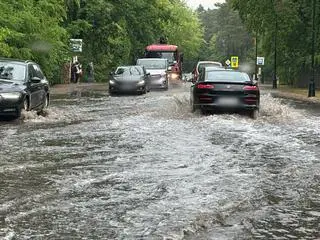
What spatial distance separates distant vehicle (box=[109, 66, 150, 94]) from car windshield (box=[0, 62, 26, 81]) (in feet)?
38.6

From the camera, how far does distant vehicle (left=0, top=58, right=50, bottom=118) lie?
1439 cm

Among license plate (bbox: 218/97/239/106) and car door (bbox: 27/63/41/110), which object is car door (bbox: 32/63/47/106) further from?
license plate (bbox: 218/97/239/106)

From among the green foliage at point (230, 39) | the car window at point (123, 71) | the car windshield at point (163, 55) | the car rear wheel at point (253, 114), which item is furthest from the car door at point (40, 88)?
the green foliage at point (230, 39)

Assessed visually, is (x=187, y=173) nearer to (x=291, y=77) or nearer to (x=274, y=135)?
(x=274, y=135)

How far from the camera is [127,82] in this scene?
2758 centimetres

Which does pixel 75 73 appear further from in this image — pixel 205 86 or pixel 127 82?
pixel 205 86

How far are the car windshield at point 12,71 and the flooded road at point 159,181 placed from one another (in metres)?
1.58

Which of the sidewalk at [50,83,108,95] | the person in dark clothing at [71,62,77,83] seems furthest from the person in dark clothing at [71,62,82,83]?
the sidewalk at [50,83,108,95]

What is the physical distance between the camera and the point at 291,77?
4616cm

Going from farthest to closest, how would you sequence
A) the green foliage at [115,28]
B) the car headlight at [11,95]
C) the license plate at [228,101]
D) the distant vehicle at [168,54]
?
the green foliage at [115,28]
the distant vehicle at [168,54]
the license plate at [228,101]
the car headlight at [11,95]

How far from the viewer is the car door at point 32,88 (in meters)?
15.6

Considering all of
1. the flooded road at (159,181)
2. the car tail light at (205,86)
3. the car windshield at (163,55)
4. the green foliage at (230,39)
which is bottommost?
the flooded road at (159,181)

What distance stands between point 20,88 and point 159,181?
7922mm

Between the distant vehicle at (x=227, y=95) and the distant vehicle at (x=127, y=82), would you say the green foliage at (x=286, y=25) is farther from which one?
the distant vehicle at (x=227, y=95)
